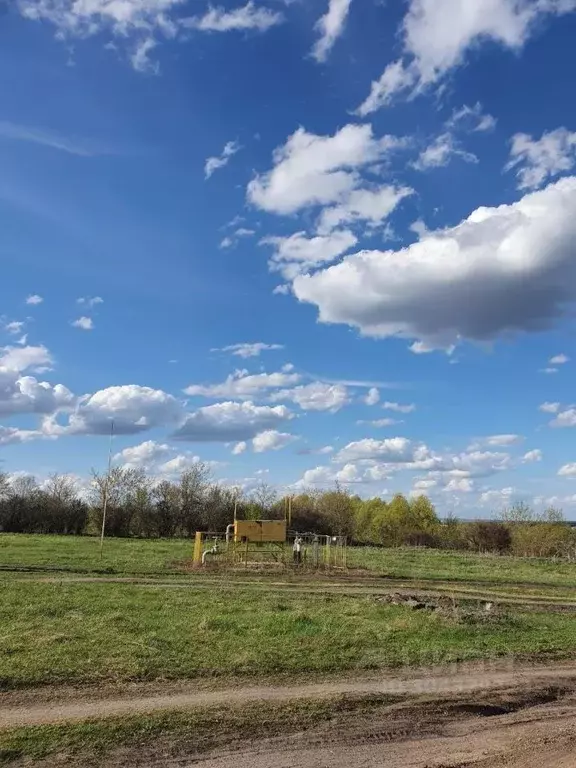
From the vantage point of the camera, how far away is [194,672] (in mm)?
9875

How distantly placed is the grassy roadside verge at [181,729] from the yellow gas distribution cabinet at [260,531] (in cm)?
2410

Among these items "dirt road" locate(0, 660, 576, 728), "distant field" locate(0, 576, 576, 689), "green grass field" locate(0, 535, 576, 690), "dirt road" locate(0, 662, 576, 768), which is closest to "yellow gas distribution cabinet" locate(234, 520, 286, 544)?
"green grass field" locate(0, 535, 576, 690)

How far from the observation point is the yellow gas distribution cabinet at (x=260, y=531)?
32.4 m

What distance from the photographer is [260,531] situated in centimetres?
3281

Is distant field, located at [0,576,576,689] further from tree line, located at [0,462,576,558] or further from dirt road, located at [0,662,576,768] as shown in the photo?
tree line, located at [0,462,576,558]

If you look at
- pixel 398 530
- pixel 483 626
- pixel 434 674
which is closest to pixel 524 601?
pixel 483 626

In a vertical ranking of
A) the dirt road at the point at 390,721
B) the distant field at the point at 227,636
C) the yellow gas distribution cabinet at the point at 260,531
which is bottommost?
the dirt road at the point at 390,721

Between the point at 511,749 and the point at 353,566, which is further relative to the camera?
the point at 353,566

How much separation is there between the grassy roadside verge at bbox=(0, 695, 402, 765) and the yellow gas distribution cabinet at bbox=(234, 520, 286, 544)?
2410 centimetres

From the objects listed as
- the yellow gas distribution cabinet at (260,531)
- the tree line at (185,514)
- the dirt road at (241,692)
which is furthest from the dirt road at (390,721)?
the tree line at (185,514)

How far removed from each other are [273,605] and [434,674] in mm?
7049

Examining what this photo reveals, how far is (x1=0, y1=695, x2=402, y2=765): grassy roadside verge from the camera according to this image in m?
6.73

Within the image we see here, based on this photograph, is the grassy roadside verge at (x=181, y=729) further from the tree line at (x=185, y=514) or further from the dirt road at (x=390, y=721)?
the tree line at (x=185, y=514)

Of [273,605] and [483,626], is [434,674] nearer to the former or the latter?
[483,626]
